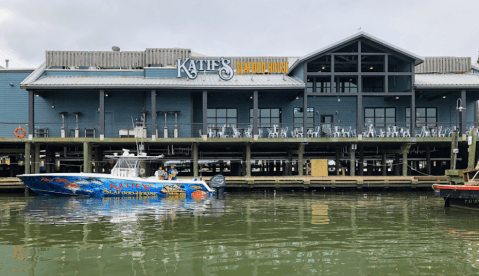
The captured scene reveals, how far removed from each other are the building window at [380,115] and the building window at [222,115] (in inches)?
368

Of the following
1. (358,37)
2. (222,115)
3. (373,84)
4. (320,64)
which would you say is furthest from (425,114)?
(222,115)

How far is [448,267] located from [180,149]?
21.3 m

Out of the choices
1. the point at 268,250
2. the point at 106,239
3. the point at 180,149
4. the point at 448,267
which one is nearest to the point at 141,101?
the point at 180,149

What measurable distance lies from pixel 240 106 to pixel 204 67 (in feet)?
12.2

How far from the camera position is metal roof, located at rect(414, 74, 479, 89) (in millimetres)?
24789

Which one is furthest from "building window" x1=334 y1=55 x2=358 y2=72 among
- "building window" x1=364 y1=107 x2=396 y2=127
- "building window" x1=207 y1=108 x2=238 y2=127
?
"building window" x1=207 y1=108 x2=238 y2=127

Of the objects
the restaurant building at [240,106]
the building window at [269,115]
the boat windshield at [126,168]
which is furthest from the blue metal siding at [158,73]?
the boat windshield at [126,168]

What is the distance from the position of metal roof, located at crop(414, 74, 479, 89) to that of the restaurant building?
6 cm

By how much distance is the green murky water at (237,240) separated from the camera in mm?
7406

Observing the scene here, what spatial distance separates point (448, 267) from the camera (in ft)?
24.2

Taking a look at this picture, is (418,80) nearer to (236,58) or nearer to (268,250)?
(236,58)

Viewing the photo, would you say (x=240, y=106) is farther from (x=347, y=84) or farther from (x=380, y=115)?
(x=380, y=115)

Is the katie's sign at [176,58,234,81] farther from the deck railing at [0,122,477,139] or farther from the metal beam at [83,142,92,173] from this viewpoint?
the metal beam at [83,142,92,173]

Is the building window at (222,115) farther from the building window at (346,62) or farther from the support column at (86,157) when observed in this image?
the support column at (86,157)
